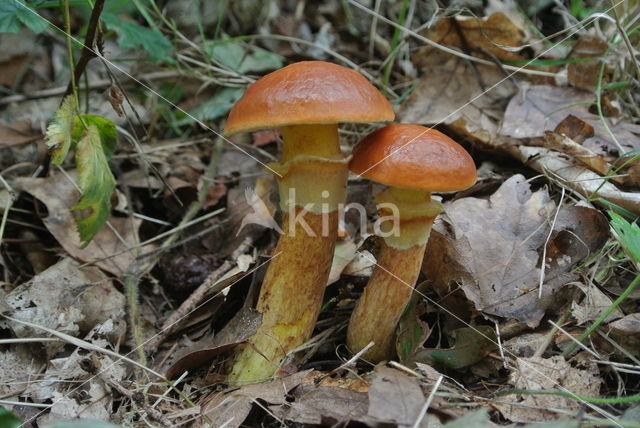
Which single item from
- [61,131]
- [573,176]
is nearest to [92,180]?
[61,131]

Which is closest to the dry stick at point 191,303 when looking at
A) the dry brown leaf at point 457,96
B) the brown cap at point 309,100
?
the brown cap at point 309,100

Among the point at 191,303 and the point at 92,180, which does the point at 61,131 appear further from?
the point at 191,303

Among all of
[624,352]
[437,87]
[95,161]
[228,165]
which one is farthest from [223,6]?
[624,352]

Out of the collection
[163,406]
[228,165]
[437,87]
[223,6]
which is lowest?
[163,406]

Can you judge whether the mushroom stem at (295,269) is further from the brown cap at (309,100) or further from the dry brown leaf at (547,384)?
the dry brown leaf at (547,384)

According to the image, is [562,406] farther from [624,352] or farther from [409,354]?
[409,354]
